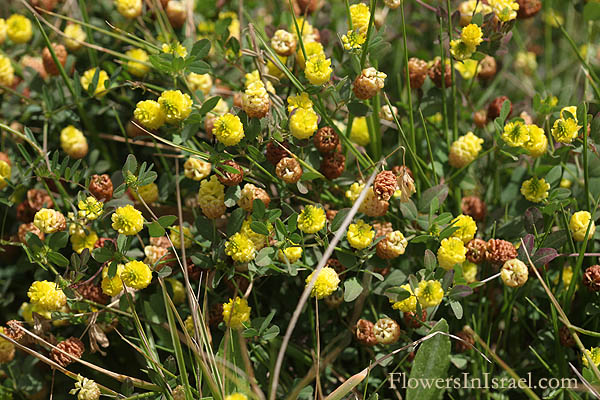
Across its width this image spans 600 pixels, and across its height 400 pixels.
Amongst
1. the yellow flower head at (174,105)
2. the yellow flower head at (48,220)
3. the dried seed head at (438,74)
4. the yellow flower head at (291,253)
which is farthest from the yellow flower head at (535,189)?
the yellow flower head at (48,220)

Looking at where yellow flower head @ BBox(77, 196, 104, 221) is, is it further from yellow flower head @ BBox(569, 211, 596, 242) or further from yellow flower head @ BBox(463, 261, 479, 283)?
yellow flower head @ BBox(569, 211, 596, 242)

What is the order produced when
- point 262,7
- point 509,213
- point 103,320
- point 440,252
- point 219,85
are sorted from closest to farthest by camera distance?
point 440,252 < point 103,320 < point 509,213 < point 219,85 < point 262,7

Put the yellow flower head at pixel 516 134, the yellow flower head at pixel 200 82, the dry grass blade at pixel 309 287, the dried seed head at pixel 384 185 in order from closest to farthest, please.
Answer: the dry grass blade at pixel 309 287 < the dried seed head at pixel 384 185 < the yellow flower head at pixel 516 134 < the yellow flower head at pixel 200 82

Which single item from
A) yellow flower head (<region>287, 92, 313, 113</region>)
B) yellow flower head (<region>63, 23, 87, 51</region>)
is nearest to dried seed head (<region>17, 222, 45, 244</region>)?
yellow flower head (<region>63, 23, 87, 51</region>)

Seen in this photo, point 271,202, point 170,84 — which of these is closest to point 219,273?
point 271,202

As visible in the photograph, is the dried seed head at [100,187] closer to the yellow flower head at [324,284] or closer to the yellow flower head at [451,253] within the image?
the yellow flower head at [324,284]

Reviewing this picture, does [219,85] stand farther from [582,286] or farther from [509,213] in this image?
[582,286]
